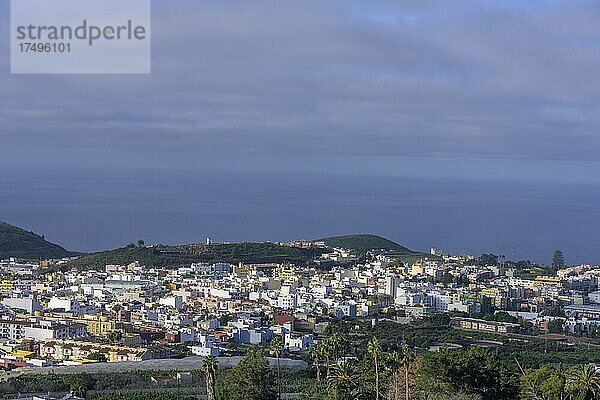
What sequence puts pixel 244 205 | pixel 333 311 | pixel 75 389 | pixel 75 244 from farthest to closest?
pixel 244 205 < pixel 75 244 < pixel 333 311 < pixel 75 389

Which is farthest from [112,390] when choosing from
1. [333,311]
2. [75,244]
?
[75,244]

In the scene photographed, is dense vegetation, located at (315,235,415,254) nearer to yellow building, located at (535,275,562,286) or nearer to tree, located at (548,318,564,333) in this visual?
yellow building, located at (535,275,562,286)

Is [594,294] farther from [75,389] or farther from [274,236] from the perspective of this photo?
[274,236]

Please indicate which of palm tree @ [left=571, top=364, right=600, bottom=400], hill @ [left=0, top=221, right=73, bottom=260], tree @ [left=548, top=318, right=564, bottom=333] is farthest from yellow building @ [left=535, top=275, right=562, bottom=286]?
palm tree @ [left=571, top=364, right=600, bottom=400]

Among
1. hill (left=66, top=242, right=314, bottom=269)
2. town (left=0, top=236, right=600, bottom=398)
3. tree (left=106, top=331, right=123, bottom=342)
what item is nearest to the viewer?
town (left=0, top=236, right=600, bottom=398)

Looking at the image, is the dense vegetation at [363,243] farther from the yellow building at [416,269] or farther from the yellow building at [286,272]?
the yellow building at [286,272]

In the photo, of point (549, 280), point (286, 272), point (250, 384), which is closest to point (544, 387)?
point (250, 384)
